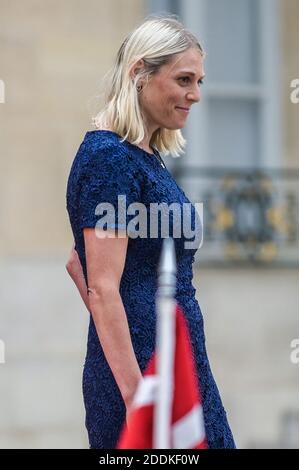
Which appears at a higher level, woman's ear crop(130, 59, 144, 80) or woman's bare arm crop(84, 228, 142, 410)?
woman's ear crop(130, 59, 144, 80)

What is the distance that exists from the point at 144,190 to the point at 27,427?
518 centimetres

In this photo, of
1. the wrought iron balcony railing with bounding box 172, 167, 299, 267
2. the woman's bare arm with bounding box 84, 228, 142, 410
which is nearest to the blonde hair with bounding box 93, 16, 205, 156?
the woman's bare arm with bounding box 84, 228, 142, 410

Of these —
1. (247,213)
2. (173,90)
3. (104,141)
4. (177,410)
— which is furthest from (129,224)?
(247,213)

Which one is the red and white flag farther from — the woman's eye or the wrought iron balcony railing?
the wrought iron balcony railing

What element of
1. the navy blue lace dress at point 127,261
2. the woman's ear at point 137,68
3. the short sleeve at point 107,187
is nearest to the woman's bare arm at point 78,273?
the navy blue lace dress at point 127,261

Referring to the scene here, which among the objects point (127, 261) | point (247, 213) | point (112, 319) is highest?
point (247, 213)

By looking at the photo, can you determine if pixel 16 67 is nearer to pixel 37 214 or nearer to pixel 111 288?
pixel 37 214

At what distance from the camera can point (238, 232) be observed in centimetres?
997

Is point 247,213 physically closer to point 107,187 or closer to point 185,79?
point 185,79

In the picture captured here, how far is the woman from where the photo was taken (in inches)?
154

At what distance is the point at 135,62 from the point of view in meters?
4.08

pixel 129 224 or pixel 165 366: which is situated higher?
pixel 129 224

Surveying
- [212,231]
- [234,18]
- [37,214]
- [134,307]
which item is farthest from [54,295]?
[134,307]

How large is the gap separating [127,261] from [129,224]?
0.40 ft
